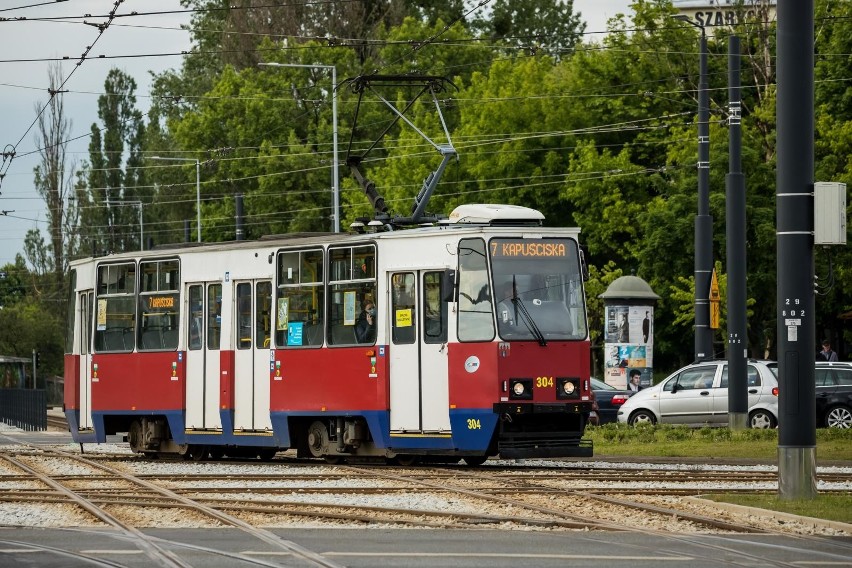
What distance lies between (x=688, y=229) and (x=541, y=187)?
449 inches

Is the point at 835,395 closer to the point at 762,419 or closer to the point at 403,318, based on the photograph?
the point at 762,419

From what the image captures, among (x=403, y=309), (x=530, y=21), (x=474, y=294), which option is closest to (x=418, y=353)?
(x=403, y=309)

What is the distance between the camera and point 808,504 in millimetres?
16141

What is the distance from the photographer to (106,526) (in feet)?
50.8

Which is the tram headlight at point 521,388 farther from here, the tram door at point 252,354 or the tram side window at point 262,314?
the tram side window at point 262,314

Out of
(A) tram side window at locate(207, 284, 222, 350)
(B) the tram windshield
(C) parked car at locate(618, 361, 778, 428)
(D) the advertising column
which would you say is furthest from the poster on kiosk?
(B) the tram windshield

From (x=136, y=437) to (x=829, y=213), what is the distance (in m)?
14.7

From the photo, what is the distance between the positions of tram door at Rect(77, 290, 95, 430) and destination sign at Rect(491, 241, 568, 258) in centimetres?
920

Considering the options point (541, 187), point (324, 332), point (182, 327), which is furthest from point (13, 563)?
point (541, 187)

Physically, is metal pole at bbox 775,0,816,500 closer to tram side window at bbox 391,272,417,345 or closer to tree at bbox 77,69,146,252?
tram side window at bbox 391,272,417,345

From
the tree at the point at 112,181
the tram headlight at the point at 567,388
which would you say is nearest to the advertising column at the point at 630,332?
the tram headlight at the point at 567,388

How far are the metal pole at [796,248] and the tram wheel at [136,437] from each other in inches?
543

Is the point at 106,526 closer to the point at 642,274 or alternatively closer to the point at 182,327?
the point at 182,327

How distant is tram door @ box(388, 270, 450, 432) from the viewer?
22656mm
